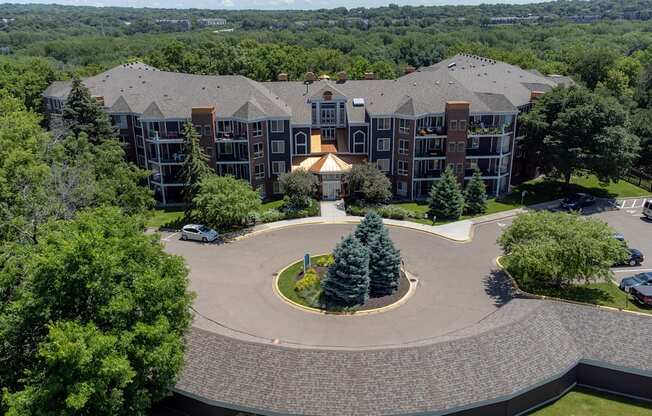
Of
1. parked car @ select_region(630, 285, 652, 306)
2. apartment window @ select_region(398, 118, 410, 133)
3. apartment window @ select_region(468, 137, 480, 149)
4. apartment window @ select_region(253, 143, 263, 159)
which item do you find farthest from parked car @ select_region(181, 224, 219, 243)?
parked car @ select_region(630, 285, 652, 306)

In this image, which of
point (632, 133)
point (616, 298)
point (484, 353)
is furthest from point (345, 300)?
point (632, 133)

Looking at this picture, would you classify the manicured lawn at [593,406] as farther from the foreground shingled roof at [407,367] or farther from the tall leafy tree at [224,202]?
the tall leafy tree at [224,202]

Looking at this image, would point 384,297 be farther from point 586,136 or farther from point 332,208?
point 586,136

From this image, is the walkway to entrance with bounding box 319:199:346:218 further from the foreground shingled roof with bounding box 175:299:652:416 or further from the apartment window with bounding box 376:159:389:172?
the foreground shingled roof with bounding box 175:299:652:416

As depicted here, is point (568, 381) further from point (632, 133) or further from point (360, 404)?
point (632, 133)

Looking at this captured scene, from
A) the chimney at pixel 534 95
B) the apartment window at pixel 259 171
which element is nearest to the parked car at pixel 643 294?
the chimney at pixel 534 95

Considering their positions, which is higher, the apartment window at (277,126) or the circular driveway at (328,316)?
the apartment window at (277,126)

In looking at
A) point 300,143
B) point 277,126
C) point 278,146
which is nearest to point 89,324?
point 278,146
